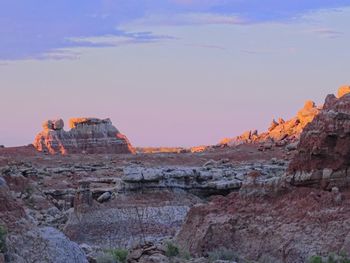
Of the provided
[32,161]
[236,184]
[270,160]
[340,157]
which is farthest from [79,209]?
[32,161]

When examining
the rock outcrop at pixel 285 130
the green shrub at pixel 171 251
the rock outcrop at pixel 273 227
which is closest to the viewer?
the green shrub at pixel 171 251

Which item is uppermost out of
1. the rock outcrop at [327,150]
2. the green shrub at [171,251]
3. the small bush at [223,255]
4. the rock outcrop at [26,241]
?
the rock outcrop at [327,150]

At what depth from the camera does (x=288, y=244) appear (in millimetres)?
24047

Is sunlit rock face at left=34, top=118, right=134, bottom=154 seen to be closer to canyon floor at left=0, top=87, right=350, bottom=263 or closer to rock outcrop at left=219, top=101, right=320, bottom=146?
rock outcrop at left=219, top=101, right=320, bottom=146

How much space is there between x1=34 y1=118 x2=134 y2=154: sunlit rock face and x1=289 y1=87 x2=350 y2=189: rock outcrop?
5789 centimetres

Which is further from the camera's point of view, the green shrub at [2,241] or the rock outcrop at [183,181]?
the rock outcrop at [183,181]

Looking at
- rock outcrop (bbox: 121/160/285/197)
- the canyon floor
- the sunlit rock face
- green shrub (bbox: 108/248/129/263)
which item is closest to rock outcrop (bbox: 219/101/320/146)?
the sunlit rock face

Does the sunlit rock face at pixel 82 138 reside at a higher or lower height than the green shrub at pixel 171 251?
higher

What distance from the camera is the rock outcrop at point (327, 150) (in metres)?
25.2

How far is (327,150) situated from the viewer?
83.8 feet

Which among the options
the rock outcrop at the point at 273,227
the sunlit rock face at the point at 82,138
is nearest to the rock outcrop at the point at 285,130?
the sunlit rock face at the point at 82,138

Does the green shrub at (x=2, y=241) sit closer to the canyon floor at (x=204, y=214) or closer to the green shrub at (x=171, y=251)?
the canyon floor at (x=204, y=214)

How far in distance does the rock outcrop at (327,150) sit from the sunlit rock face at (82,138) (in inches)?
2279

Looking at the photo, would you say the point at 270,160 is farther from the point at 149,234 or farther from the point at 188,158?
the point at 149,234
